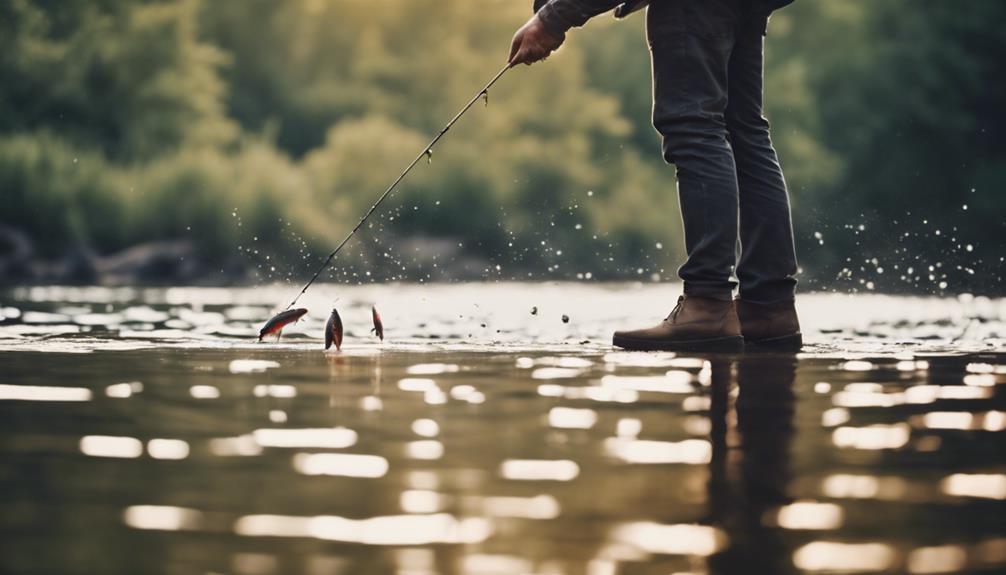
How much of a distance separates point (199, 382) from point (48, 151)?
25860 mm

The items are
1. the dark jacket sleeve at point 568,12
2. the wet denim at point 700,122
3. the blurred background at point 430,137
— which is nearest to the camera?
the wet denim at point 700,122

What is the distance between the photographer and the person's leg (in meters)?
5.57

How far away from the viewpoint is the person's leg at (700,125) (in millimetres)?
5566

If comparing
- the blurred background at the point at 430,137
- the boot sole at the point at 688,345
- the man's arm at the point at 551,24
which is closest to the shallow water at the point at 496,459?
the boot sole at the point at 688,345

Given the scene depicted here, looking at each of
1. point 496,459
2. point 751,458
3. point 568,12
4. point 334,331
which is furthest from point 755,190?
point 496,459

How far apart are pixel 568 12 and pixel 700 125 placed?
551mm

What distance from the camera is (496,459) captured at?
3.11m

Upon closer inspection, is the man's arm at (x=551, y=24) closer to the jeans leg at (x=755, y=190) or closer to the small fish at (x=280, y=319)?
the jeans leg at (x=755, y=190)

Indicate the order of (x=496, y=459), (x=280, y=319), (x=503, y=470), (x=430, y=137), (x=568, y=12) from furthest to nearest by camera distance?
(x=430, y=137) < (x=280, y=319) < (x=568, y=12) < (x=496, y=459) < (x=503, y=470)

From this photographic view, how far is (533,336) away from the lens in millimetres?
6945

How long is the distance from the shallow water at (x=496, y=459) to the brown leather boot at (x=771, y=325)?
0.88 feet

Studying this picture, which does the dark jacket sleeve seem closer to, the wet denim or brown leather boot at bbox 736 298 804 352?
the wet denim

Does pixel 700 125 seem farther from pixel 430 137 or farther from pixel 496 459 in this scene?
pixel 430 137

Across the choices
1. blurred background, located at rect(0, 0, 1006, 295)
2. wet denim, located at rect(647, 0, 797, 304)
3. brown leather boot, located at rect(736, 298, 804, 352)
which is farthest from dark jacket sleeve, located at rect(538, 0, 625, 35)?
blurred background, located at rect(0, 0, 1006, 295)
